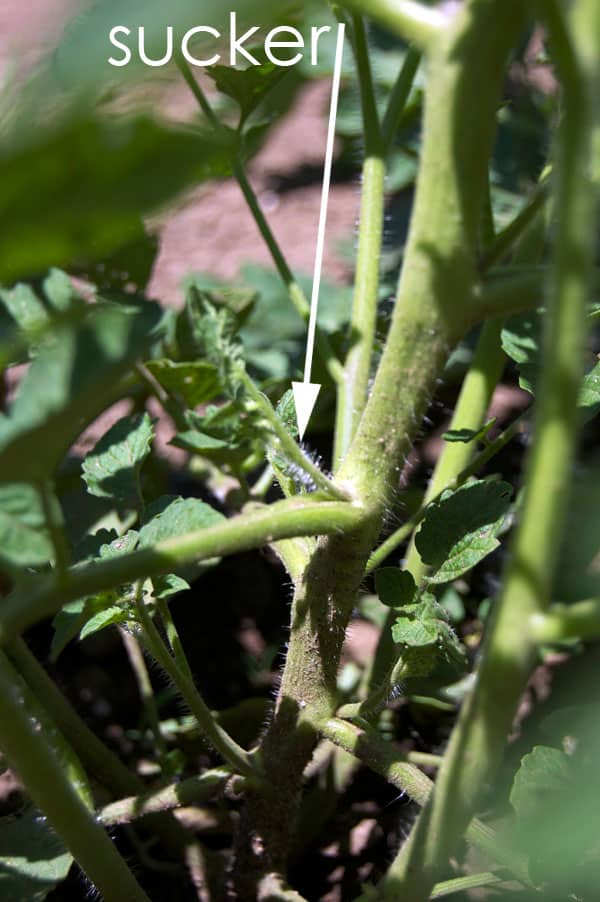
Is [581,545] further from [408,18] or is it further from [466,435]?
[408,18]

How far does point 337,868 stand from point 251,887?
180 millimetres

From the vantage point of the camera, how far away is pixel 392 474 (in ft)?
2.66

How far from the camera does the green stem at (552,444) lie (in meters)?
0.50

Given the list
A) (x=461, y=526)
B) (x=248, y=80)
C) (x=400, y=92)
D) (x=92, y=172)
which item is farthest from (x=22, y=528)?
(x=400, y=92)

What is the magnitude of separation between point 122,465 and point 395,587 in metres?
0.29

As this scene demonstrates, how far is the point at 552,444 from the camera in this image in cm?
53

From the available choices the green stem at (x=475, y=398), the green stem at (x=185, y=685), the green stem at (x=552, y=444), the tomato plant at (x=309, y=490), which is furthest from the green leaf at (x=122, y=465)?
the green stem at (x=552, y=444)

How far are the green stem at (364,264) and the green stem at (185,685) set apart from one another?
0.26 m

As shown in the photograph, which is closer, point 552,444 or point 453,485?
point 552,444

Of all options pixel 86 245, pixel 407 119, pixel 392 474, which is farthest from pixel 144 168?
pixel 407 119

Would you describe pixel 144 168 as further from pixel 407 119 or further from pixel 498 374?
pixel 407 119

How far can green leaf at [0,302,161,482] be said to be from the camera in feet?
1.62

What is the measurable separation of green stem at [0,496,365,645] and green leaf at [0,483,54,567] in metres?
0.02

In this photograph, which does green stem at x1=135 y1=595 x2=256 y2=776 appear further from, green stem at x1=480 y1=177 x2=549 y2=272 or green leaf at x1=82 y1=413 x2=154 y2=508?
green stem at x1=480 y1=177 x2=549 y2=272
